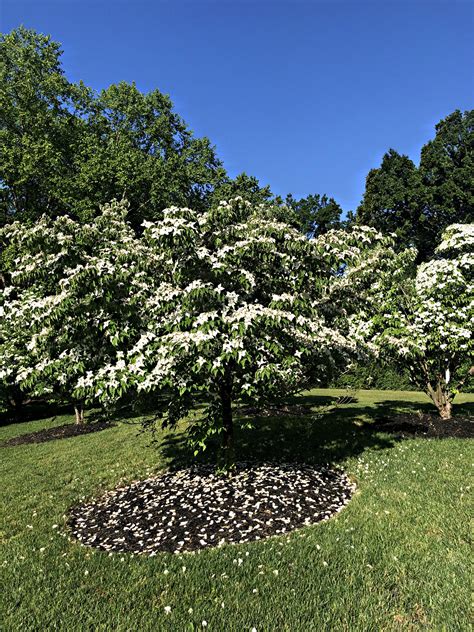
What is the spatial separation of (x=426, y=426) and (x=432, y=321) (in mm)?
2701

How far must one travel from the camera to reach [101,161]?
21078mm

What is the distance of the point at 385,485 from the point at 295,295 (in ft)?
11.6

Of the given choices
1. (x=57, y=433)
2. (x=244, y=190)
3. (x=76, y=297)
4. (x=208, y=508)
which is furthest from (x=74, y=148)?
(x=208, y=508)

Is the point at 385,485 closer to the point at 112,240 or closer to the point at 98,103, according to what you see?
the point at 112,240

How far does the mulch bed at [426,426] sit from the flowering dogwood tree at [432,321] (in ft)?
2.20

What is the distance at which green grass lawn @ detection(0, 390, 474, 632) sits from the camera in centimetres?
351

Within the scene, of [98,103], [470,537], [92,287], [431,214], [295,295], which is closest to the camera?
[470,537]

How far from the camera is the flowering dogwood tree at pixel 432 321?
9.99 m

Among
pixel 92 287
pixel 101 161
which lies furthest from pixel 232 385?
pixel 101 161

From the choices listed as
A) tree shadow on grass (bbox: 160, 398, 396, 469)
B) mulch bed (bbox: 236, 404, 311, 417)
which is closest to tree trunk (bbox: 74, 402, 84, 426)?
tree shadow on grass (bbox: 160, 398, 396, 469)

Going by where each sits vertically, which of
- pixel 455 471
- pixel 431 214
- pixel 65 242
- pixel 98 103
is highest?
pixel 98 103

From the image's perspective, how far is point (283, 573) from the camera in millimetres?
4188

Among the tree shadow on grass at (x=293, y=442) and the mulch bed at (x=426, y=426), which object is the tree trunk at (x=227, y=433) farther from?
the mulch bed at (x=426, y=426)

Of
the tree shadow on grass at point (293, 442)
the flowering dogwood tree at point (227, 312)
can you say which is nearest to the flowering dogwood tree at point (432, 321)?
the tree shadow on grass at point (293, 442)
